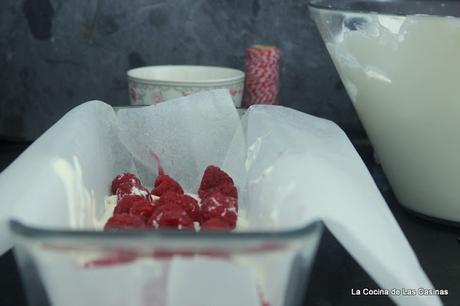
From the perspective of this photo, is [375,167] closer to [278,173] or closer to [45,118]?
[278,173]

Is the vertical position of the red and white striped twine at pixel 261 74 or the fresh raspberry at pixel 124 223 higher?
the fresh raspberry at pixel 124 223

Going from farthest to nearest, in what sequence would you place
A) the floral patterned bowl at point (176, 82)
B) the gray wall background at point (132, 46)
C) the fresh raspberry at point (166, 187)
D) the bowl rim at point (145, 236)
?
the gray wall background at point (132, 46) → the floral patterned bowl at point (176, 82) → the fresh raspberry at point (166, 187) → the bowl rim at point (145, 236)

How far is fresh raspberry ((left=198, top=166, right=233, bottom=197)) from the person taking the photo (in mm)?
485

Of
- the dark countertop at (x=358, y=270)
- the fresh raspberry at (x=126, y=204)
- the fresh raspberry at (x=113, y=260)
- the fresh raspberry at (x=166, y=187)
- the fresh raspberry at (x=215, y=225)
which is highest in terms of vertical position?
the fresh raspberry at (x=113, y=260)

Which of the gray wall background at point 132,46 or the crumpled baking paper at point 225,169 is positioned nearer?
the crumpled baking paper at point 225,169

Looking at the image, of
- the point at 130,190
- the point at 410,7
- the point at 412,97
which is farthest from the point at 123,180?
the point at 410,7

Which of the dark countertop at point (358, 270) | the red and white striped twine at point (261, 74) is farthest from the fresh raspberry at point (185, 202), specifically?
the red and white striped twine at point (261, 74)

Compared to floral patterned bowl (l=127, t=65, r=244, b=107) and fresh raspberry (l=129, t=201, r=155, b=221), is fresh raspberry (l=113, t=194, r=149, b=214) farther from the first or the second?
floral patterned bowl (l=127, t=65, r=244, b=107)

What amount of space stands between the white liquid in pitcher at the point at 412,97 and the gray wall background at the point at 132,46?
226mm

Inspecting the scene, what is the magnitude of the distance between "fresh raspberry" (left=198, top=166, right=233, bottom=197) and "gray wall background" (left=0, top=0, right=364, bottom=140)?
0.31 meters

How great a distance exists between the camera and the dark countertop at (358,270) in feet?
1.44

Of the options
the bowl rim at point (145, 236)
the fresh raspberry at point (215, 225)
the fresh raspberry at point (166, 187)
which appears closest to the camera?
the bowl rim at point (145, 236)

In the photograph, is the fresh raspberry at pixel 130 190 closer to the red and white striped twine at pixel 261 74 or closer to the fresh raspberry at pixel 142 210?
the fresh raspberry at pixel 142 210

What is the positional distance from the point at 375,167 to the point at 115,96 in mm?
360
